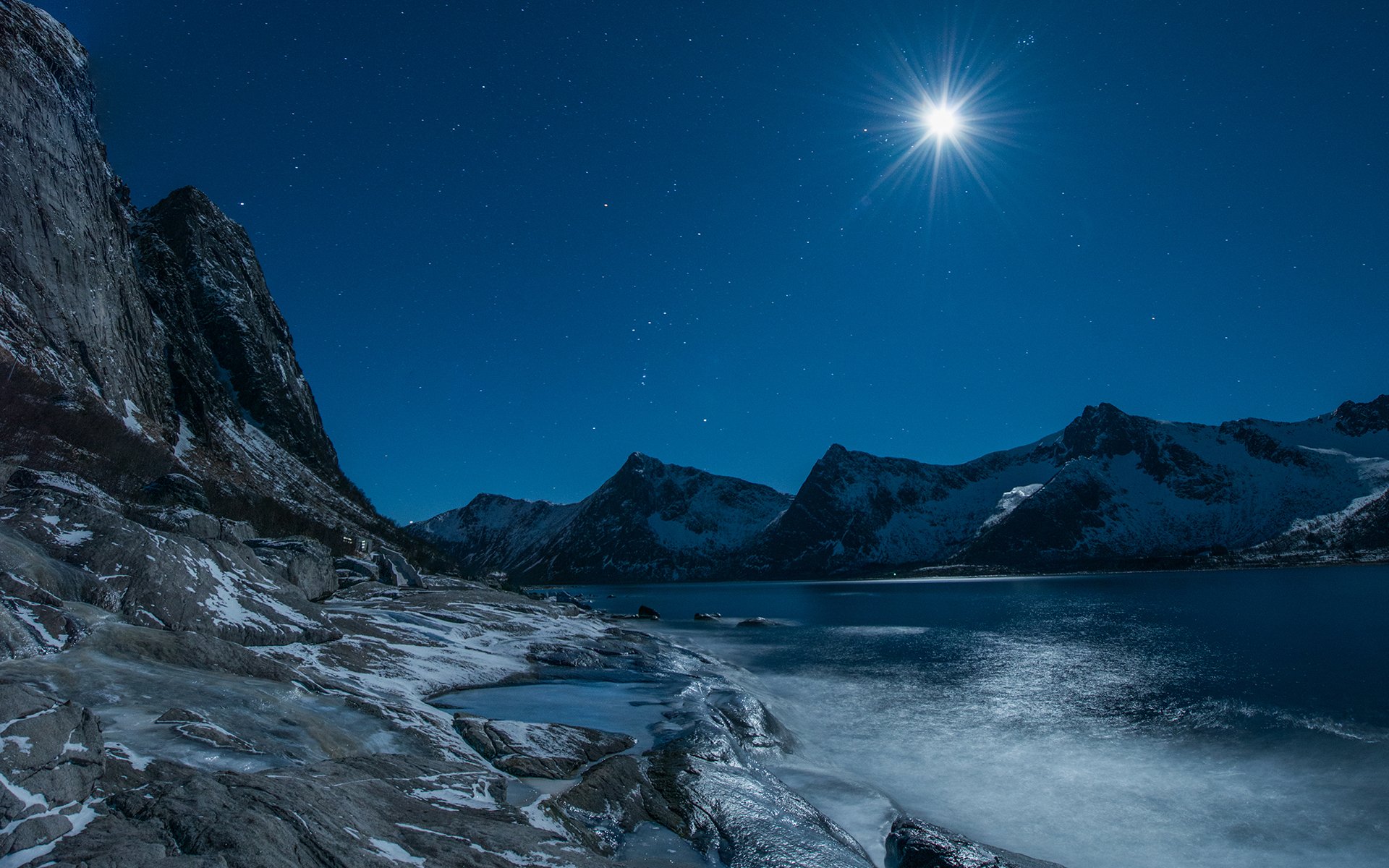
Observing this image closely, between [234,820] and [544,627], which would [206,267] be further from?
[234,820]

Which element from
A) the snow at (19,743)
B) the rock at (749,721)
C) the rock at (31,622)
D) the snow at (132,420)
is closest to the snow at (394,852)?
the snow at (19,743)

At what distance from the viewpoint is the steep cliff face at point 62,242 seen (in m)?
29.8

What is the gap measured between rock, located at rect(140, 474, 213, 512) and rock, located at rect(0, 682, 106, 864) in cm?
1947

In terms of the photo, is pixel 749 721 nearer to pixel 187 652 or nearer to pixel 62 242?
pixel 187 652

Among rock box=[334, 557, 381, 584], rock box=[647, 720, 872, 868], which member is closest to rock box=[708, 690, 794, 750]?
rock box=[647, 720, 872, 868]

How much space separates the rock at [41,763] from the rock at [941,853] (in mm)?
12196

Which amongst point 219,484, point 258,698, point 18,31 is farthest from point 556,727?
point 18,31

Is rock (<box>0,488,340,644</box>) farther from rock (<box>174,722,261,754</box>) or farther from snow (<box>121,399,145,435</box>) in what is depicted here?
snow (<box>121,399,145,435</box>)

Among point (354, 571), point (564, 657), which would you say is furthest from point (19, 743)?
point (354, 571)

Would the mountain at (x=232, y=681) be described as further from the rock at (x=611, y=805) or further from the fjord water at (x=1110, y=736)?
the fjord water at (x=1110, y=736)

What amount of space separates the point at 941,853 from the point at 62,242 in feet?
153

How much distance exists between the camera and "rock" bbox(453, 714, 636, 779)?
12.3 metres

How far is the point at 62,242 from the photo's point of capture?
3362 cm

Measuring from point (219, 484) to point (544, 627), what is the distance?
23.9 meters
